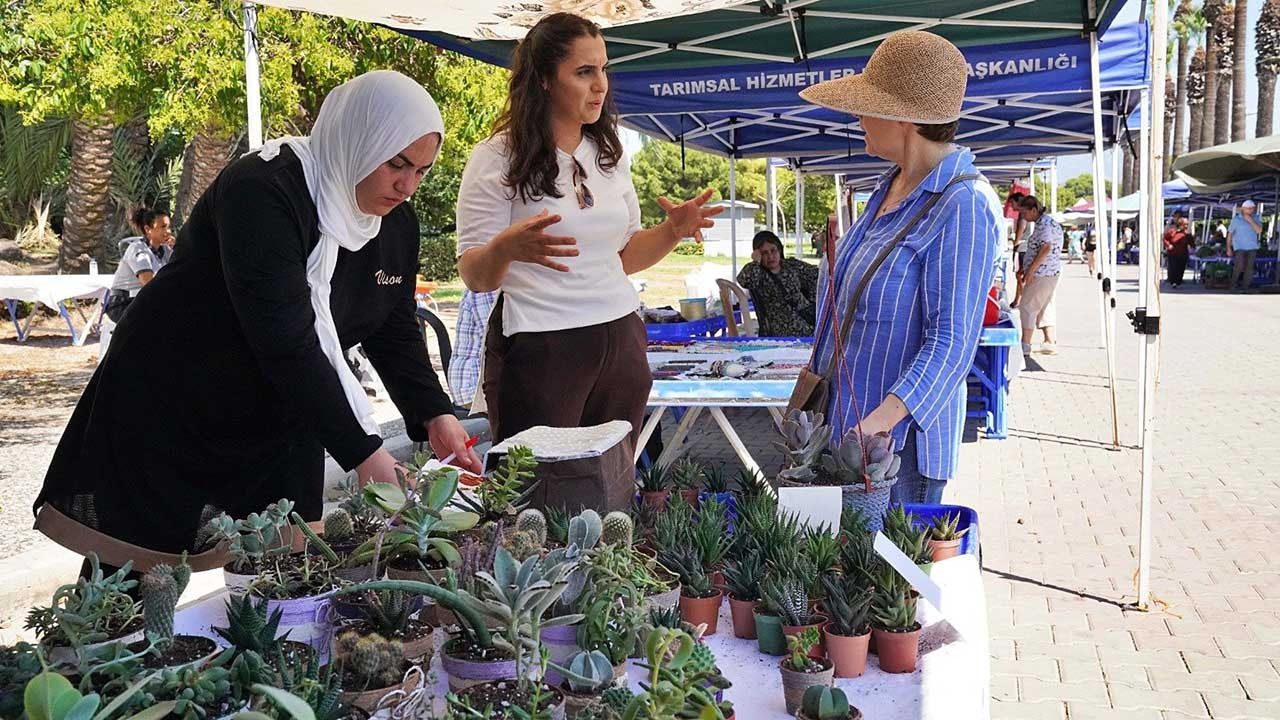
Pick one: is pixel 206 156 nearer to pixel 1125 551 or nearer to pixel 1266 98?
pixel 1125 551

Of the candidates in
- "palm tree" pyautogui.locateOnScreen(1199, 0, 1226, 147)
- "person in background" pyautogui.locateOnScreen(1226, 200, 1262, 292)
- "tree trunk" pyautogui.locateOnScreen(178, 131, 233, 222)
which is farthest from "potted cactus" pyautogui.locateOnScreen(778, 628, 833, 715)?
"palm tree" pyautogui.locateOnScreen(1199, 0, 1226, 147)

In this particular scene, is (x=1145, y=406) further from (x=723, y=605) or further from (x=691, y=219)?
(x=723, y=605)

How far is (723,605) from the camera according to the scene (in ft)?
5.66

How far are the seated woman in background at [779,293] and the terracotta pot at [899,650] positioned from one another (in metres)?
6.50

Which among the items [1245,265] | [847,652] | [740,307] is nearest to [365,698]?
[847,652]

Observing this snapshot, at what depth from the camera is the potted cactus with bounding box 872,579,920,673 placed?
1.48 metres

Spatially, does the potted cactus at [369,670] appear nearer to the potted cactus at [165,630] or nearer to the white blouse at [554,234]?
the potted cactus at [165,630]

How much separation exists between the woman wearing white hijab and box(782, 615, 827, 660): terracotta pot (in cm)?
81

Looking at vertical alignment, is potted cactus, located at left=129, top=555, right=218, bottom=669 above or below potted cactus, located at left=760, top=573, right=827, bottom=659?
above

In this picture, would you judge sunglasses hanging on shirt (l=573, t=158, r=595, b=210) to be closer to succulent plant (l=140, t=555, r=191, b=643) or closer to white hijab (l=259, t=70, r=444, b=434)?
white hijab (l=259, t=70, r=444, b=434)

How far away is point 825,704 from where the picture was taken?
4.19 ft

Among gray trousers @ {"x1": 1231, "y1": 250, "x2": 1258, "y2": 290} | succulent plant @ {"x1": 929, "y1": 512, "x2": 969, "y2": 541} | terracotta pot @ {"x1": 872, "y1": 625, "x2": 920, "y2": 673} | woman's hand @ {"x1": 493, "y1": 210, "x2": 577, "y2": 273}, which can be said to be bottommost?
gray trousers @ {"x1": 1231, "y1": 250, "x2": 1258, "y2": 290}

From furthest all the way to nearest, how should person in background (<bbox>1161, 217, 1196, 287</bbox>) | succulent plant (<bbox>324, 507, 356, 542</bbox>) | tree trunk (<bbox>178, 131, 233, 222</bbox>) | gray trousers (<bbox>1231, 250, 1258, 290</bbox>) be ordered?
person in background (<bbox>1161, 217, 1196, 287</bbox>), gray trousers (<bbox>1231, 250, 1258, 290</bbox>), tree trunk (<bbox>178, 131, 233, 222</bbox>), succulent plant (<bbox>324, 507, 356, 542</bbox>)

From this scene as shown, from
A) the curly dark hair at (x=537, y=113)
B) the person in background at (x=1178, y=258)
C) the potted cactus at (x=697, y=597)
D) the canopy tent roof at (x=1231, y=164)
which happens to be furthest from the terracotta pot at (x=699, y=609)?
the person in background at (x=1178, y=258)
